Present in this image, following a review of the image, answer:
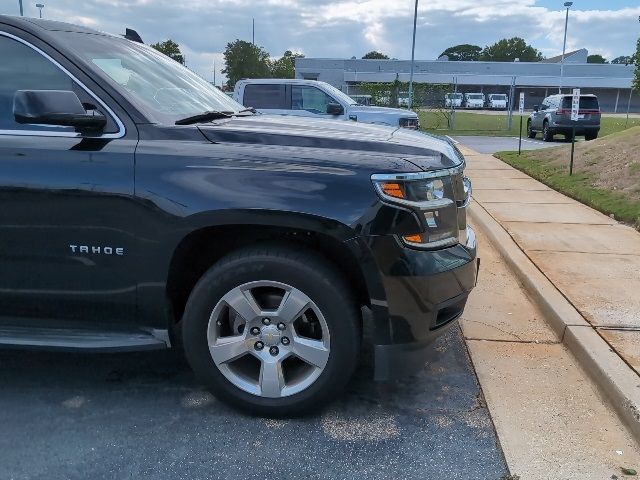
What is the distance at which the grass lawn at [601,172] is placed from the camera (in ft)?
26.7

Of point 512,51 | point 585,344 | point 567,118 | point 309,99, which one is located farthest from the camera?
point 512,51

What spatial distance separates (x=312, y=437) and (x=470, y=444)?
796 millimetres

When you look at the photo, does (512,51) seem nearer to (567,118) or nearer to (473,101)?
(473,101)

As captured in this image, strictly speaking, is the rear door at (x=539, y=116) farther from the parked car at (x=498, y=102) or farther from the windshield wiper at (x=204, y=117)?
the parked car at (x=498, y=102)

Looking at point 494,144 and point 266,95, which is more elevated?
point 266,95

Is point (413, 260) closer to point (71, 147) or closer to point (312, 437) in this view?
point (312, 437)

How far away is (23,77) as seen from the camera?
313 centimetres

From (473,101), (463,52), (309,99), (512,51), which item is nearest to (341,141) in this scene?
(309,99)

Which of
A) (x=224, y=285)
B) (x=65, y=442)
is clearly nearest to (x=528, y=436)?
(x=224, y=285)

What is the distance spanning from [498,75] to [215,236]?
226ft

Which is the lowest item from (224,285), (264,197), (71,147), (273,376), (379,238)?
(273,376)

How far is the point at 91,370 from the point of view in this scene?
11.9ft

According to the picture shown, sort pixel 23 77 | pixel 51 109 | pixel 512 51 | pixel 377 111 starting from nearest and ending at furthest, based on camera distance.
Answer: pixel 51 109
pixel 23 77
pixel 377 111
pixel 512 51

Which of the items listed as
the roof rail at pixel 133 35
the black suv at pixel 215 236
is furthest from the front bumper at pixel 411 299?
the roof rail at pixel 133 35
